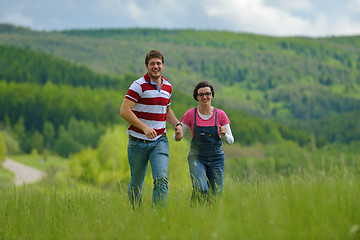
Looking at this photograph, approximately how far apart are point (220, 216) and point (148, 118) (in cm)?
243

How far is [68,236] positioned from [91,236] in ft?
1.42

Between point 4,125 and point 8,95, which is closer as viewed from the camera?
point 4,125

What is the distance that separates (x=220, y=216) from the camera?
99.4 inches

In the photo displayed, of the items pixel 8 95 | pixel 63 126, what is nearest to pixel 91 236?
pixel 63 126

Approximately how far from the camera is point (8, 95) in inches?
5709

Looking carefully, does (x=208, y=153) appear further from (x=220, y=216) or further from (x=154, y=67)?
(x=220, y=216)

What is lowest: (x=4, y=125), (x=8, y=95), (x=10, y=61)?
(x=4, y=125)

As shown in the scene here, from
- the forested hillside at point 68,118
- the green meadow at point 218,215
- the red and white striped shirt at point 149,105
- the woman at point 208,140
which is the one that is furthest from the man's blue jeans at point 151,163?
the forested hillside at point 68,118

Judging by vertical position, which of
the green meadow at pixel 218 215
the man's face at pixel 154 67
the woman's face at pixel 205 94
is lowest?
the green meadow at pixel 218 215

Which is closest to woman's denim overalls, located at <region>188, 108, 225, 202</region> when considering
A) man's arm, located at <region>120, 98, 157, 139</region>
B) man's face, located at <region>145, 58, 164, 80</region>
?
man's arm, located at <region>120, 98, 157, 139</region>

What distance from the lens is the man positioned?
15.4 ft

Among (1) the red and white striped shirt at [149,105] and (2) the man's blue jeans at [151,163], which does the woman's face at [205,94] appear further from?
(2) the man's blue jeans at [151,163]

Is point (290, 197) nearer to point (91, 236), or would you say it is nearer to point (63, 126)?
point (91, 236)

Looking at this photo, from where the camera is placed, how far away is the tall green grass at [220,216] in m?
2.73
